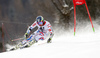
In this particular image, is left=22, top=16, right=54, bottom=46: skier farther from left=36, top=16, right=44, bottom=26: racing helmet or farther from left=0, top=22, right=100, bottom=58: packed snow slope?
left=0, top=22, right=100, bottom=58: packed snow slope

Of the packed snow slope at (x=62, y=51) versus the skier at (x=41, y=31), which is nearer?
the packed snow slope at (x=62, y=51)

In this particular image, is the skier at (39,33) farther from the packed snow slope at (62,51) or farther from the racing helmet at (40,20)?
the packed snow slope at (62,51)

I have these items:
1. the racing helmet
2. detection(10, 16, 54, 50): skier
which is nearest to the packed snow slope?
detection(10, 16, 54, 50): skier

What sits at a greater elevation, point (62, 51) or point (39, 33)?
point (39, 33)

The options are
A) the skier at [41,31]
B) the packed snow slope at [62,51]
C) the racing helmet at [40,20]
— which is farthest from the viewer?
the skier at [41,31]

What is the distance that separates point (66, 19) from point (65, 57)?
12337mm

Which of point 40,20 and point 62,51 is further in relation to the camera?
point 40,20

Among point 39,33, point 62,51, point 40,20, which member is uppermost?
point 40,20

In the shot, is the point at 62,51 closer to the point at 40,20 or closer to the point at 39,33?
the point at 40,20

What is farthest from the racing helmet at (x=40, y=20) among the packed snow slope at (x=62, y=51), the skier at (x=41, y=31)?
the packed snow slope at (x=62, y=51)

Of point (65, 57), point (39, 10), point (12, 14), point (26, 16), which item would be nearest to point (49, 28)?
point (65, 57)

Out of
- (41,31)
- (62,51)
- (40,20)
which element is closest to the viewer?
(62,51)

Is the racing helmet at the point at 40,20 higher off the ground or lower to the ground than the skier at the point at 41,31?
higher

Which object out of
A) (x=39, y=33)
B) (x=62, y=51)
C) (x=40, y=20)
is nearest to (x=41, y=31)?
(x=39, y=33)
